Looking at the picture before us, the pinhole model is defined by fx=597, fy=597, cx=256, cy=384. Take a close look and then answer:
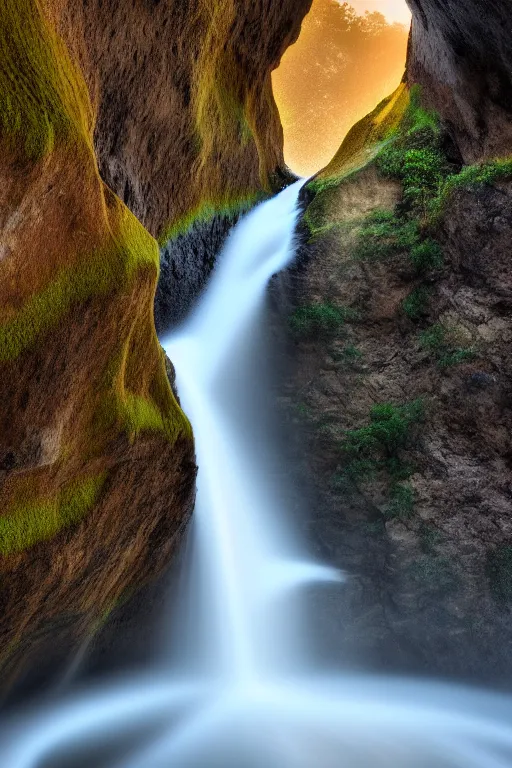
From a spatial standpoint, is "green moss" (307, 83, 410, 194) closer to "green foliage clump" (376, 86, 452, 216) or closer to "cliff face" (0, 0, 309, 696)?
"green foliage clump" (376, 86, 452, 216)

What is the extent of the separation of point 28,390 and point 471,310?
642 cm

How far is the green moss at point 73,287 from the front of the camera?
360cm

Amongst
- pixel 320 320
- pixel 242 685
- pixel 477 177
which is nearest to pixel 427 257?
pixel 477 177

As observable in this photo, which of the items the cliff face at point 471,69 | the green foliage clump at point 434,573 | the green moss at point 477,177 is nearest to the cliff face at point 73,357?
Result: the green foliage clump at point 434,573

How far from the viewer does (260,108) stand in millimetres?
15664

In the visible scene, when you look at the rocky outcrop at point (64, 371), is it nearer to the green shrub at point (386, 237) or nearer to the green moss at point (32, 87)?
the green moss at point (32, 87)

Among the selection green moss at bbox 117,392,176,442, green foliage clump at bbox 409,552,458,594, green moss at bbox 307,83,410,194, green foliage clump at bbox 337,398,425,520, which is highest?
green moss at bbox 307,83,410,194

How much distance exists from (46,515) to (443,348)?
5.83 m

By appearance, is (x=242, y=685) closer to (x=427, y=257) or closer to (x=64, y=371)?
(x=64, y=371)

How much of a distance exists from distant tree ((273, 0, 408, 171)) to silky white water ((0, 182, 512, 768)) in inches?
1392

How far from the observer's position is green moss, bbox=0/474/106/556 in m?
4.02

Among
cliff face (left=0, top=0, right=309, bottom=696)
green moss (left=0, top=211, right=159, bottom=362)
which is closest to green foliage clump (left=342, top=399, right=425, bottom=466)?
cliff face (left=0, top=0, right=309, bottom=696)

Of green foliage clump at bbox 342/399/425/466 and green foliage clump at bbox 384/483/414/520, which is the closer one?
green foliage clump at bbox 384/483/414/520

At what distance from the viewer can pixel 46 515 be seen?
4309mm
